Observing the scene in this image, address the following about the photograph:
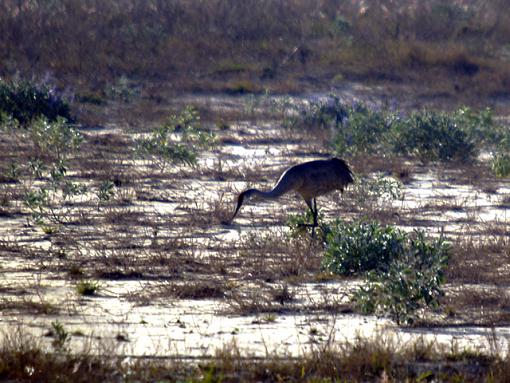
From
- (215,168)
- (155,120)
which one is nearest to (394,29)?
(155,120)

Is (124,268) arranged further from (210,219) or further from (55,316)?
(210,219)

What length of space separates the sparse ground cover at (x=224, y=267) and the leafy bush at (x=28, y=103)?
1.09 metres

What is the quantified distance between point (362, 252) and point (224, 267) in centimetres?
121

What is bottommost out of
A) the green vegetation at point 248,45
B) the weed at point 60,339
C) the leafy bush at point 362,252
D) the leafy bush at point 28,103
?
the weed at point 60,339

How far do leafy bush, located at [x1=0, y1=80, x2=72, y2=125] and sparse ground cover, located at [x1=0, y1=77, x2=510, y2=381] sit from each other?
109 centimetres

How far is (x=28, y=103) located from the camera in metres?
15.4

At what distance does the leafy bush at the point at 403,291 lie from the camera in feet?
21.6

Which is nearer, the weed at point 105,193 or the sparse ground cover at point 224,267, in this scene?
the sparse ground cover at point 224,267

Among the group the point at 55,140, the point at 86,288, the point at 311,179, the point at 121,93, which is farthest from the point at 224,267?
the point at 121,93

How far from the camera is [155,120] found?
16.6 meters

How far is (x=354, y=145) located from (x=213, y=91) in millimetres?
6473

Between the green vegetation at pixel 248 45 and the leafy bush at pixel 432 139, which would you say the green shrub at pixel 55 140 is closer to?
the leafy bush at pixel 432 139

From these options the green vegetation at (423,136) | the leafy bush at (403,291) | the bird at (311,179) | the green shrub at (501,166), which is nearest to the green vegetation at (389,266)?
the leafy bush at (403,291)

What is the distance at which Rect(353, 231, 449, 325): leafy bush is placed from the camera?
21.6 feet
